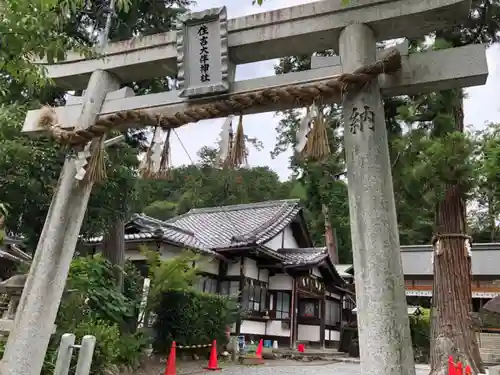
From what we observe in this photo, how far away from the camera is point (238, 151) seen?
4277mm

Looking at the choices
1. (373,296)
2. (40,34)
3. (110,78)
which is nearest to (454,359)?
(373,296)

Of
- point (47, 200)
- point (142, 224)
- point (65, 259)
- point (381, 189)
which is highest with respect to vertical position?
point (142, 224)

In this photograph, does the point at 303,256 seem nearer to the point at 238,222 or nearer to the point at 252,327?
the point at 238,222

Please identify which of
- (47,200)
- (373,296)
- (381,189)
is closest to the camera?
(373,296)

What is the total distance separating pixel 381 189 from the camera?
3676 millimetres

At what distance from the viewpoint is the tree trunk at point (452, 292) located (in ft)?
28.5

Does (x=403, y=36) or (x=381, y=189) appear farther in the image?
(x=403, y=36)

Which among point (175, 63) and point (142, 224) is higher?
point (142, 224)

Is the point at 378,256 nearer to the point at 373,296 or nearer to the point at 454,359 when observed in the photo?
the point at 373,296

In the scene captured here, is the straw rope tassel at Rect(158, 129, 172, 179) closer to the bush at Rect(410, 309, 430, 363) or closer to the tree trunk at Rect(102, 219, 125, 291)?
the tree trunk at Rect(102, 219, 125, 291)

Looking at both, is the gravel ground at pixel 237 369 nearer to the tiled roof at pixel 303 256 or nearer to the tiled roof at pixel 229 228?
the tiled roof at pixel 229 228

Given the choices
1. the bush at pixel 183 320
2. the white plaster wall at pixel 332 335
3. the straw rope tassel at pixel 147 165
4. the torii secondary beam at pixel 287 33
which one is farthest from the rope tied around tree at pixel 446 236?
the white plaster wall at pixel 332 335

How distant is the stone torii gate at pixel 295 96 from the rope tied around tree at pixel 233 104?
1cm

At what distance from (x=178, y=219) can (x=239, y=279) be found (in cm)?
788
